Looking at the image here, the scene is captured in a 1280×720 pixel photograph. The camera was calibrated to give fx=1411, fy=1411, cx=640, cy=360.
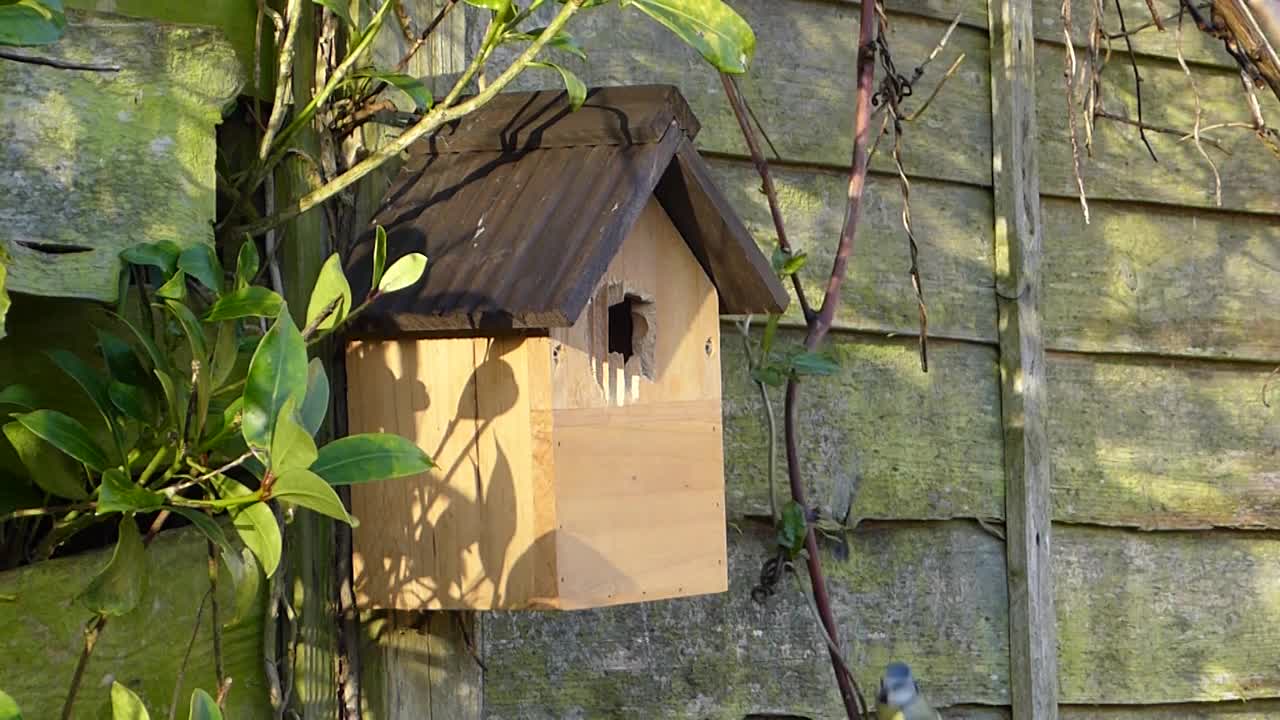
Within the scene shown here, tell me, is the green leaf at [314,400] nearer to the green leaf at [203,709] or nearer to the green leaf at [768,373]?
the green leaf at [203,709]

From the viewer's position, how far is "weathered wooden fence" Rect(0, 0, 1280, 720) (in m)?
2.04

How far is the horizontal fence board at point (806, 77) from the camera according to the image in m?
2.00

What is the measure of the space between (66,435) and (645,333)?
2.08 feet

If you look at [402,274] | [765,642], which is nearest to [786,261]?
[765,642]

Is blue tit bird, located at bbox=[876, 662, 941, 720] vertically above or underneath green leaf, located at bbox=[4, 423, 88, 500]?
underneath

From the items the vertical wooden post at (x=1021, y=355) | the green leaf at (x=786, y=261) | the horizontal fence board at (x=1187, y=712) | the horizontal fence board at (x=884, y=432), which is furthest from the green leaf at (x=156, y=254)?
the horizontal fence board at (x=1187, y=712)

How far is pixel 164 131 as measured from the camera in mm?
1169

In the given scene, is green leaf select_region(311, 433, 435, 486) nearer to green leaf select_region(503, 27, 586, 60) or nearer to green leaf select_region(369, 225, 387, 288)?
green leaf select_region(369, 225, 387, 288)

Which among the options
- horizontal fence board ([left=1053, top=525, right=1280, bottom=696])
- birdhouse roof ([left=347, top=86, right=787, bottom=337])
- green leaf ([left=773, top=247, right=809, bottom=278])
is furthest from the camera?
horizontal fence board ([left=1053, top=525, right=1280, bottom=696])

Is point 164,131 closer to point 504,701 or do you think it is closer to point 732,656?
point 504,701

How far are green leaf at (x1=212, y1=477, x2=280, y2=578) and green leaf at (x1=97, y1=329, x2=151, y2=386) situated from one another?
14cm

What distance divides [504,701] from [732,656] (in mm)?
350

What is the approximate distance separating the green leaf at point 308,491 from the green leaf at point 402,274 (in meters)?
0.26

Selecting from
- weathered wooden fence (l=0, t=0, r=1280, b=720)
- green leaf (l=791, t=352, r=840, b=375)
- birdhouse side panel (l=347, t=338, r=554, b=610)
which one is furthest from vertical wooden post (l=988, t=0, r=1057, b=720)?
birdhouse side panel (l=347, t=338, r=554, b=610)
